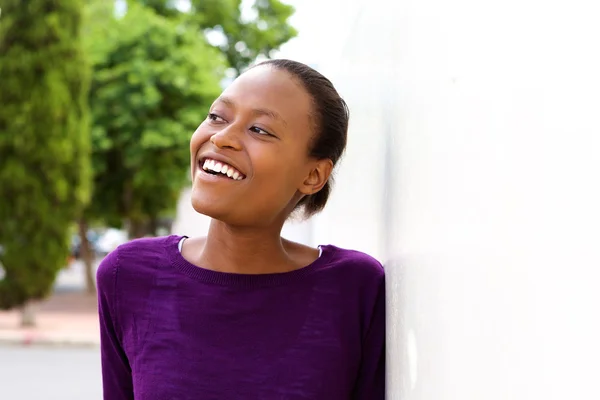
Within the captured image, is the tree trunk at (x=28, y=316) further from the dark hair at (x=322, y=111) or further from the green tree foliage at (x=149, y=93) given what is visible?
the dark hair at (x=322, y=111)

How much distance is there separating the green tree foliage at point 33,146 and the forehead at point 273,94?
10.3 metres

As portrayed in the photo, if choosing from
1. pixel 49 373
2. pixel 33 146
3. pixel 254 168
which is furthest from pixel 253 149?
pixel 33 146

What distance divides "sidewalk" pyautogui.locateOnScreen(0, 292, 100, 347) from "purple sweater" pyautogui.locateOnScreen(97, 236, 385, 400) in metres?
9.64

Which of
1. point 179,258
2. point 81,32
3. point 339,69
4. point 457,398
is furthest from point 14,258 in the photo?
point 457,398

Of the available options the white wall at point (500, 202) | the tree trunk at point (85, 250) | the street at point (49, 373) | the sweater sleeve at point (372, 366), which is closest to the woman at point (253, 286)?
the sweater sleeve at point (372, 366)

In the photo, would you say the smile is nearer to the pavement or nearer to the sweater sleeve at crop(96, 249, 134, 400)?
the sweater sleeve at crop(96, 249, 134, 400)

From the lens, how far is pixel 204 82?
14.8 m

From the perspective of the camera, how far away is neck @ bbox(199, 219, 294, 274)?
144 centimetres

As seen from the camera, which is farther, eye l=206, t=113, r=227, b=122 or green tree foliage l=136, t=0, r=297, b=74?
green tree foliage l=136, t=0, r=297, b=74

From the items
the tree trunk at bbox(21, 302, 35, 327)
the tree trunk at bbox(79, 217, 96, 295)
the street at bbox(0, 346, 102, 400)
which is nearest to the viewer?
the street at bbox(0, 346, 102, 400)

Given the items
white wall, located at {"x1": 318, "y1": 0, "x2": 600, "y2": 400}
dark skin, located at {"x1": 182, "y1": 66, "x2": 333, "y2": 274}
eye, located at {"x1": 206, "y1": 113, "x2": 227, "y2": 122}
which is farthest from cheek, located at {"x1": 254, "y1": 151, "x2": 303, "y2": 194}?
white wall, located at {"x1": 318, "y1": 0, "x2": 600, "y2": 400}

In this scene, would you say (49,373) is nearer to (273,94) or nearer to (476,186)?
(273,94)

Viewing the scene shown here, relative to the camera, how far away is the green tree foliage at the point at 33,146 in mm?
11234

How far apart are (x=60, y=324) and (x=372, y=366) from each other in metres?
11.7
